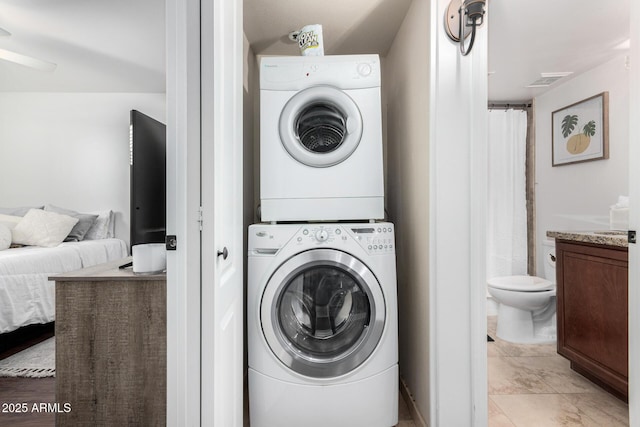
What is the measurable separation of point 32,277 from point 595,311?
246cm

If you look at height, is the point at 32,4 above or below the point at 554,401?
above

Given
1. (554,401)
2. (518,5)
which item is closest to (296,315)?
(554,401)

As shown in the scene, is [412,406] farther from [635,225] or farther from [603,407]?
[635,225]

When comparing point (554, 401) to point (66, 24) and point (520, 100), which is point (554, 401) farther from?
point (520, 100)

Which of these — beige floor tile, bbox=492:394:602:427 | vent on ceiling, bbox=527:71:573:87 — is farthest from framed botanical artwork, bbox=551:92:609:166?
beige floor tile, bbox=492:394:602:427

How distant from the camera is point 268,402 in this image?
1566 mm

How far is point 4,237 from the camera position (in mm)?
424

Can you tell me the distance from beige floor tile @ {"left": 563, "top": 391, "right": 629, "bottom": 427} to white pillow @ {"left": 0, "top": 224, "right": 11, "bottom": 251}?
2330mm

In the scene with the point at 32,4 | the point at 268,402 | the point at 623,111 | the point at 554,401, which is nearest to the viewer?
the point at 32,4

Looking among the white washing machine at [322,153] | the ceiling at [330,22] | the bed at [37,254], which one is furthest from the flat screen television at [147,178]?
the ceiling at [330,22]

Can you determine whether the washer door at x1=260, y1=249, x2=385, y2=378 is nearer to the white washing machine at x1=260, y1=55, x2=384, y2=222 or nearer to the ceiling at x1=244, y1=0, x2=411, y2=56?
the white washing machine at x1=260, y1=55, x2=384, y2=222

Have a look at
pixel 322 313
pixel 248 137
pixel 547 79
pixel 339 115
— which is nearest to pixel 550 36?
pixel 547 79

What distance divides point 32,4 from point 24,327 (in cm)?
46

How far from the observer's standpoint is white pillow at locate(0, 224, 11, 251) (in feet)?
1.37
